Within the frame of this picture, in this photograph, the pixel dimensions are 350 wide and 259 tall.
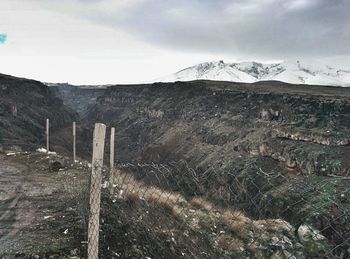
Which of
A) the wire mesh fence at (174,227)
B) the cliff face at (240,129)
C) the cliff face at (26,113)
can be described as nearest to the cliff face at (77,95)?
the cliff face at (26,113)

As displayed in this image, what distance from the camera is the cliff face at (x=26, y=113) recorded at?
4125cm

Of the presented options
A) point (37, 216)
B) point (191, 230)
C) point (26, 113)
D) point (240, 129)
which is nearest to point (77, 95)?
point (26, 113)

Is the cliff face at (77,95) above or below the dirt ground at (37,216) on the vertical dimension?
below

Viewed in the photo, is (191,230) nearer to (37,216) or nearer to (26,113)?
(37,216)

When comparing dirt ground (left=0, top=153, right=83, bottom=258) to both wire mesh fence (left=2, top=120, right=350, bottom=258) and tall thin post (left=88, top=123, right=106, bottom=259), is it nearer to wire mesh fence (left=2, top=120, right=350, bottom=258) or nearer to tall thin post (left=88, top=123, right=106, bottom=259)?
wire mesh fence (left=2, top=120, right=350, bottom=258)

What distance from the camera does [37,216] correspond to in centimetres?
845

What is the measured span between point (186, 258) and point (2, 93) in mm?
51803

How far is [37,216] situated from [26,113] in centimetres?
4758

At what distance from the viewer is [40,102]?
62719mm

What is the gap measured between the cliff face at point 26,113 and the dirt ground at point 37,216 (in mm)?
23742

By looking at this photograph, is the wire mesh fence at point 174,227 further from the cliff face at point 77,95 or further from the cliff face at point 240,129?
the cliff face at point 77,95

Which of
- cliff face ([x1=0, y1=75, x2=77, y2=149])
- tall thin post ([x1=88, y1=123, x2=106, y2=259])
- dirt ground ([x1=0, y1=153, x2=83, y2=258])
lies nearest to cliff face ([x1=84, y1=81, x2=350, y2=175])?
cliff face ([x1=0, y1=75, x2=77, y2=149])

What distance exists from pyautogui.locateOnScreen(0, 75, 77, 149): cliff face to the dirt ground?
23.7 m

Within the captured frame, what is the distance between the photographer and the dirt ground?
6.58m
